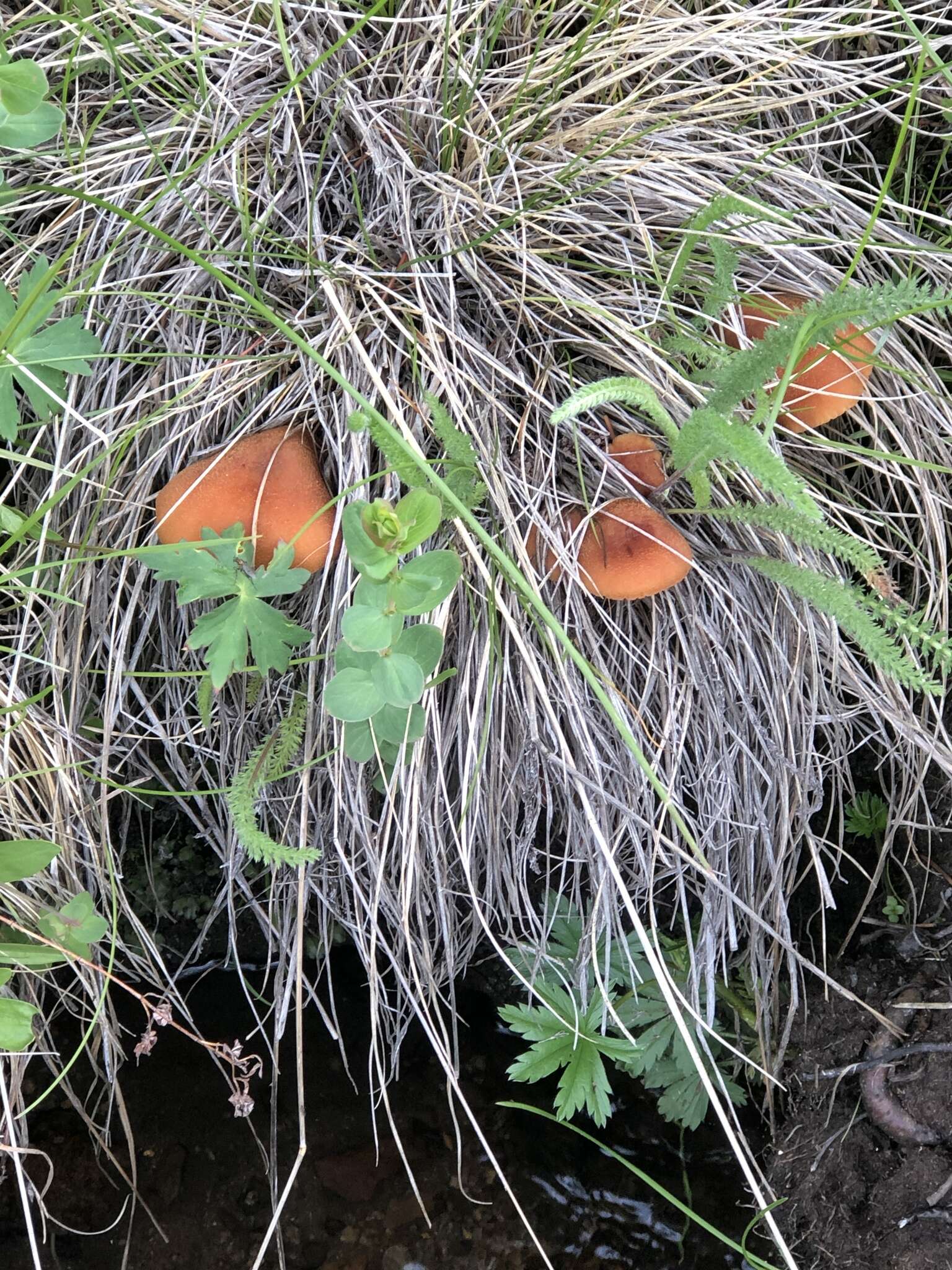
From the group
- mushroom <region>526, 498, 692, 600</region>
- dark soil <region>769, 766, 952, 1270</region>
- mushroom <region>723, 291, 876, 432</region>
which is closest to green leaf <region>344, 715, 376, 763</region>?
mushroom <region>526, 498, 692, 600</region>

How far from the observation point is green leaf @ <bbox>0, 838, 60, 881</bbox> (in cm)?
125

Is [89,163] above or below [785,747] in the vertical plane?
above

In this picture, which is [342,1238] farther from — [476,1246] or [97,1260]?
[97,1260]

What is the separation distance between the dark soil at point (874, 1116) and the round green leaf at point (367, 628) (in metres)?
1.02

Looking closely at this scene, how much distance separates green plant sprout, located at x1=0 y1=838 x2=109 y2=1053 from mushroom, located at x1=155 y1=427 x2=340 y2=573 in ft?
1.45

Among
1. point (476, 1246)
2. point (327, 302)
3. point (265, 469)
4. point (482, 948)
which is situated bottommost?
point (476, 1246)

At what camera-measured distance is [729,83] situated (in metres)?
1.53

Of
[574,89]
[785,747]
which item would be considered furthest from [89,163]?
[785,747]

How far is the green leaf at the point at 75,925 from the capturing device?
55.4 inches

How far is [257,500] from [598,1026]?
3.40 ft

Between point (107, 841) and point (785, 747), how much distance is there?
3.43ft

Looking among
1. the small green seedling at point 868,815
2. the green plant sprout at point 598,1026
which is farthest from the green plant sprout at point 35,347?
the small green seedling at point 868,815

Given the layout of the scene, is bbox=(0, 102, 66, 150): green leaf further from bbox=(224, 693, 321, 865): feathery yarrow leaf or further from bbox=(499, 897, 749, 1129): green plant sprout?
bbox=(499, 897, 749, 1129): green plant sprout

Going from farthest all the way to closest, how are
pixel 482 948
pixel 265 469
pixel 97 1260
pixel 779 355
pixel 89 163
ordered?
pixel 482 948 < pixel 97 1260 < pixel 89 163 < pixel 265 469 < pixel 779 355
